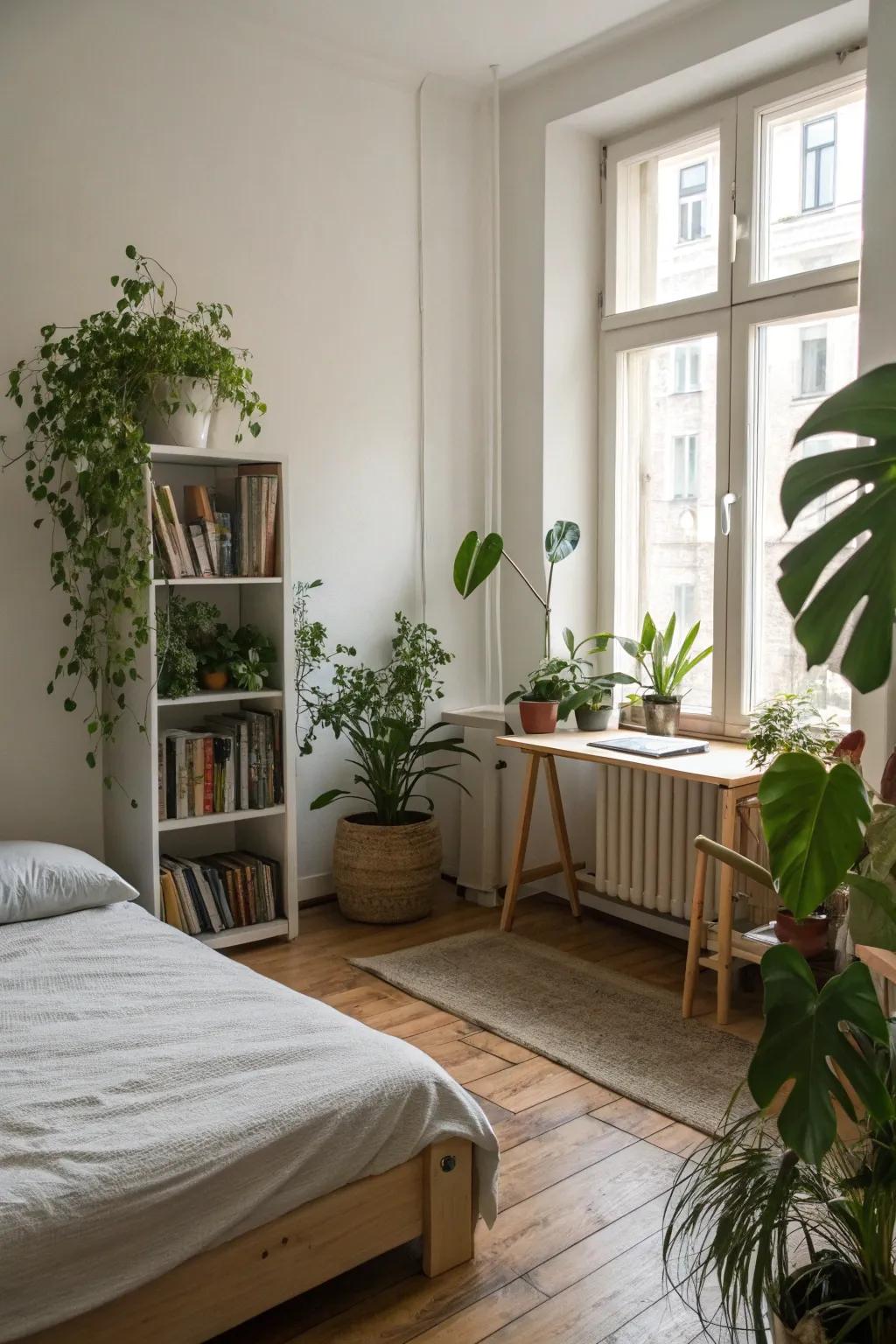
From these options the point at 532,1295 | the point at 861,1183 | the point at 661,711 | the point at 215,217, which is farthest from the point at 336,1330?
the point at 215,217

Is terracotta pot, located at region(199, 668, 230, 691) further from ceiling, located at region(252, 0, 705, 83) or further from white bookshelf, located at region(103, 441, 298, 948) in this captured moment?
ceiling, located at region(252, 0, 705, 83)

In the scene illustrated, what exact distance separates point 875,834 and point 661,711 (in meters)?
1.99

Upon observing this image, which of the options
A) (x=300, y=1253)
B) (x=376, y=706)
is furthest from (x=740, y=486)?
(x=300, y=1253)

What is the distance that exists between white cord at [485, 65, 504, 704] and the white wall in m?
0.06

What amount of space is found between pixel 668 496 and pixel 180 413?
1.76 m

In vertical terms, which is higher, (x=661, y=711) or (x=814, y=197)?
(x=814, y=197)

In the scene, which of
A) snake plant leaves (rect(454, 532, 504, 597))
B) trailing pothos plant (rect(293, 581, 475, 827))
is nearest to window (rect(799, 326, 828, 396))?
snake plant leaves (rect(454, 532, 504, 597))

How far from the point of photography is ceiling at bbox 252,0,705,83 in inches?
142

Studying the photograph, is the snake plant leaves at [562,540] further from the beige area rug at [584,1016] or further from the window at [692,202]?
the beige area rug at [584,1016]

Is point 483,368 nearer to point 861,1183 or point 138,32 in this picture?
point 138,32

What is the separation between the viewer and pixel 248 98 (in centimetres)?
378

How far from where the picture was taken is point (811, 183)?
11.8 feet

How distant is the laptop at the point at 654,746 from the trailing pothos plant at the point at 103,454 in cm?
145

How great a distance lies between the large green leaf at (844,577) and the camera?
48.4 inches
